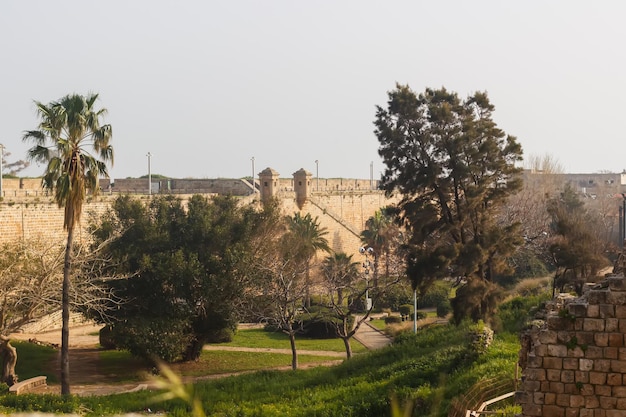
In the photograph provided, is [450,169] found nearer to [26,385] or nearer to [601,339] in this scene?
[26,385]

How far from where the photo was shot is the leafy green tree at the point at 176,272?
77.7 ft

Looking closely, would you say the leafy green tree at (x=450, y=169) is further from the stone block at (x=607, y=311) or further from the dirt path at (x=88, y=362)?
the stone block at (x=607, y=311)

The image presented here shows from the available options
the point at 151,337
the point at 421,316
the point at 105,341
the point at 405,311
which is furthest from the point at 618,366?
the point at 405,311

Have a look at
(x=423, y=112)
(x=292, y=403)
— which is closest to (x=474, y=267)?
(x=423, y=112)

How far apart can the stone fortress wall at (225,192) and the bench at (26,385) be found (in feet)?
24.2

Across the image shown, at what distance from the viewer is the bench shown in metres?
18.2

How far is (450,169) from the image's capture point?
21906 mm

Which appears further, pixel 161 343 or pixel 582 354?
pixel 161 343

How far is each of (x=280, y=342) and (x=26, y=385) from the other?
11.5m

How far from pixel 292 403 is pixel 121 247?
1212 centimetres

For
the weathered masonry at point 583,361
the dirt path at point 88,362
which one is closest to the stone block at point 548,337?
the weathered masonry at point 583,361

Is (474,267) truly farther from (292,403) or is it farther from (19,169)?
(19,169)

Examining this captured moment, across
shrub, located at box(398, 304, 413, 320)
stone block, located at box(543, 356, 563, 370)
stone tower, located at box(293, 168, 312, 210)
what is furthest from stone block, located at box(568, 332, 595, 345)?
stone tower, located at box(293, 168, 312, 210)

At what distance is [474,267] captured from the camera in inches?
821
